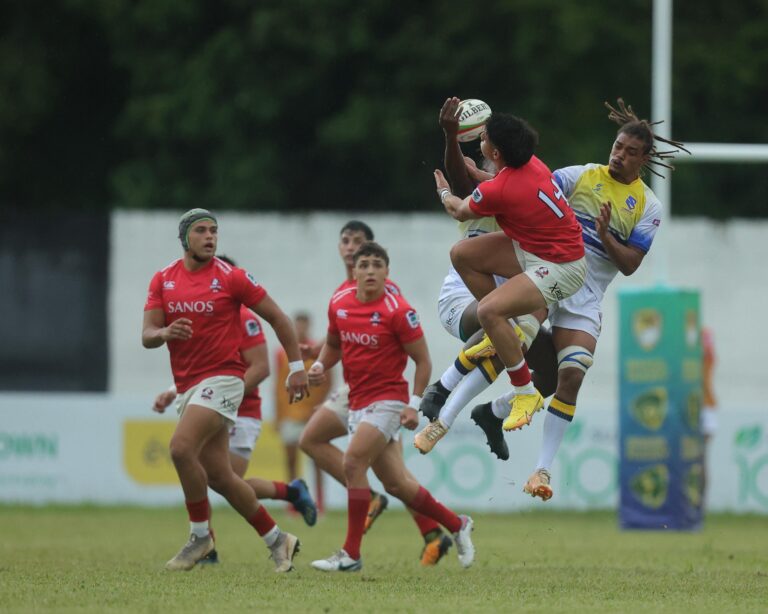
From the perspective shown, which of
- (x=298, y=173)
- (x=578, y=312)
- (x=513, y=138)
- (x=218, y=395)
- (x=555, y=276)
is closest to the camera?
(x=513, y=138)

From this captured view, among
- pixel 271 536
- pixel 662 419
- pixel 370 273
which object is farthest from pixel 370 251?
pixel 662 419

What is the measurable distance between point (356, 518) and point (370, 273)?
182 centimetres

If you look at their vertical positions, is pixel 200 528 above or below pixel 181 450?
below

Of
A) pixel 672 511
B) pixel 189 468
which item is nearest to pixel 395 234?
pixel 672 511

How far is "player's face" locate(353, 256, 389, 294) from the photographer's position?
11828 millimetres

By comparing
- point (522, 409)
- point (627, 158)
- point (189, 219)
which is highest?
point (627, 158)

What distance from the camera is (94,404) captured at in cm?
2006

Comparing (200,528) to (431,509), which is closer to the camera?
(200,528)

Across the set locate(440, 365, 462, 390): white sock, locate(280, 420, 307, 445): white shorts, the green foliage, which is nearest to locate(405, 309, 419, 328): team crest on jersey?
locate(440, 365, 462, 390): white sock

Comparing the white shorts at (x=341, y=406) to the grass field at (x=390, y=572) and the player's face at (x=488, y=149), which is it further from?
the player's face at (x=488, y=149)

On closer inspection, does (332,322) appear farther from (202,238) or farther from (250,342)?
(202,238)

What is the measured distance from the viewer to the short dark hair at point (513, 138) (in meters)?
10.2

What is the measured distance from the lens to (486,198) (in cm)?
1013

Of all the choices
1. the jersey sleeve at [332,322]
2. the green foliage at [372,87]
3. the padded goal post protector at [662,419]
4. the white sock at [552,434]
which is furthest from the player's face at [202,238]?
the green foliage at [372,87]
